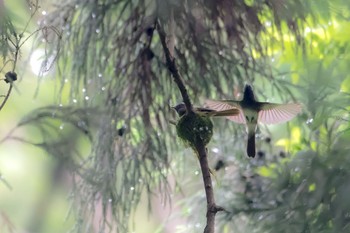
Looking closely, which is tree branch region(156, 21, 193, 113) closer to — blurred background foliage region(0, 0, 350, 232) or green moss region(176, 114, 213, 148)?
green moss region(176, 114, 213, 148)

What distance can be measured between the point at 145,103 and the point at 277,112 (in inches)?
9.6

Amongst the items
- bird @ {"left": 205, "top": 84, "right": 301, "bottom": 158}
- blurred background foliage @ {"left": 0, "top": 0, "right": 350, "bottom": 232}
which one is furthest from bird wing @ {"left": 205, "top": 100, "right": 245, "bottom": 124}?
blurred background foliage @ {"left": 0, "top": 0, "right": 350, "bottom": 232}

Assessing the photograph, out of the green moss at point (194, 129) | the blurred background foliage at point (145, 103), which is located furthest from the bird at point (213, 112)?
the blurred background foliage at point (145, 103)

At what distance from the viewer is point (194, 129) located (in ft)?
2.37

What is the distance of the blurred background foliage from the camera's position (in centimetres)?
94

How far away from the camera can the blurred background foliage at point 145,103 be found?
3.09ft

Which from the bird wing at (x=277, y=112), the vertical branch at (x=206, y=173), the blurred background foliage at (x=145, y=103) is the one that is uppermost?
the blurred background foliage at (x=145, y=103)

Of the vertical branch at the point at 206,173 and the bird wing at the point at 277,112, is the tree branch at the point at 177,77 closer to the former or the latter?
the vertical branch at the point at 206,173

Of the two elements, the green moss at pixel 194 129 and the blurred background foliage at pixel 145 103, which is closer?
the green moss at pixel 194 129

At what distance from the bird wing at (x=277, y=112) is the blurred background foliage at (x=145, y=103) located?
0.14 m

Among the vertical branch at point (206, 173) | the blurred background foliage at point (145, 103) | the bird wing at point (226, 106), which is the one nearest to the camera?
the vertical branch at point (206, 173)

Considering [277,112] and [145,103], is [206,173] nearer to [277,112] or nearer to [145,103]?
[277,112]

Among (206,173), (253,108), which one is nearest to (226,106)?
Answer: (253,108)

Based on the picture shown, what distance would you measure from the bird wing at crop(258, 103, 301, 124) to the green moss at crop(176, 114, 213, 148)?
0.10 m
